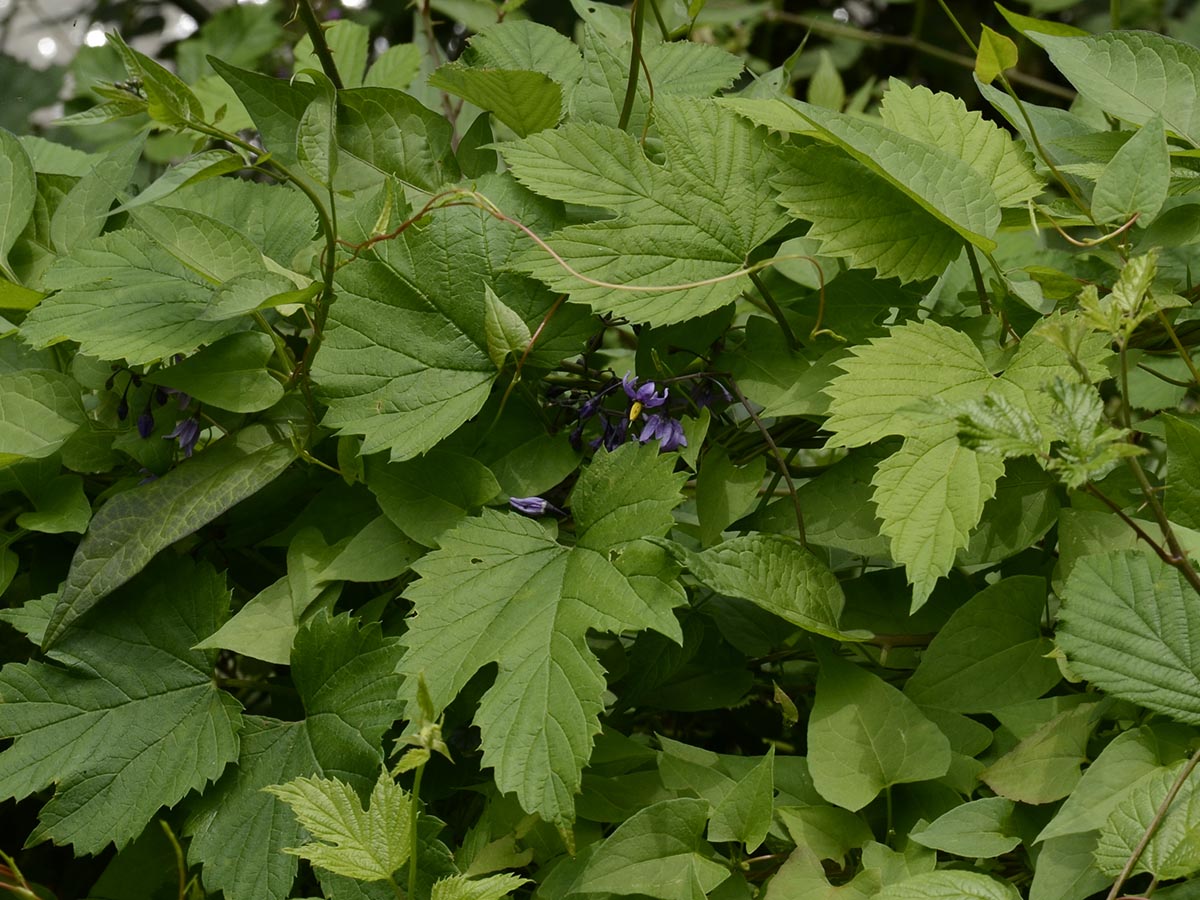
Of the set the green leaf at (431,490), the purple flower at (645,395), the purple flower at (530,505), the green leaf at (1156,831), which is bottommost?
the green leaf at (1156,831)

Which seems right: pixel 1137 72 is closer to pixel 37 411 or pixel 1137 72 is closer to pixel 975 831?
pixel 975 831

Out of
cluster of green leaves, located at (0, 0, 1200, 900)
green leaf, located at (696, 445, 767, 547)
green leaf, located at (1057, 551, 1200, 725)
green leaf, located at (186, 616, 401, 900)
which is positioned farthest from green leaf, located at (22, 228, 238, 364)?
green leaf, located at (1057, 551, 1200, 725)

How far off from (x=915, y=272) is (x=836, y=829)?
34cm

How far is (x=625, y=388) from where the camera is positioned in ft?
2.26

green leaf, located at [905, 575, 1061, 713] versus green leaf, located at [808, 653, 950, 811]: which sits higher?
green leaf, located at [905, 575, 1061, 713]

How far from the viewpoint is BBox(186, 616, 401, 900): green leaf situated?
642 mm

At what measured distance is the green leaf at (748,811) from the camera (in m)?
0.59

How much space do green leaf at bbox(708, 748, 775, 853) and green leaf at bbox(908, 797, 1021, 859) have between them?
79mm

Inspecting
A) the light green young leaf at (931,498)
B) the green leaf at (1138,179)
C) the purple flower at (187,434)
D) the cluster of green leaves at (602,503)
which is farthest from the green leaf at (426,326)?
the green leaf at (1138,179)

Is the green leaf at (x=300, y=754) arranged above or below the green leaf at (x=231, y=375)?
below

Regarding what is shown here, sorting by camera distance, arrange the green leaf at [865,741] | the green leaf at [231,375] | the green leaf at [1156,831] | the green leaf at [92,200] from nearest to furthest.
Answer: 1. the green leaf at [1156,831]
2. the green leaf at [865,741]
3. the green leaf at [231,375]
4. the green leaf at [92,200]

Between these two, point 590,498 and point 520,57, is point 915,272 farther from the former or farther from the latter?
point 520,57

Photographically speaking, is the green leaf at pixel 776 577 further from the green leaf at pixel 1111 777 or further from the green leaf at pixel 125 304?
the green leaf at pixel 125 304

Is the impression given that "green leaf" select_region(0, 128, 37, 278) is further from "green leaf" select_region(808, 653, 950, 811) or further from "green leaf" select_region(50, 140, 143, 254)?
"green leaf" select_region(808, 653, 950, 811)
